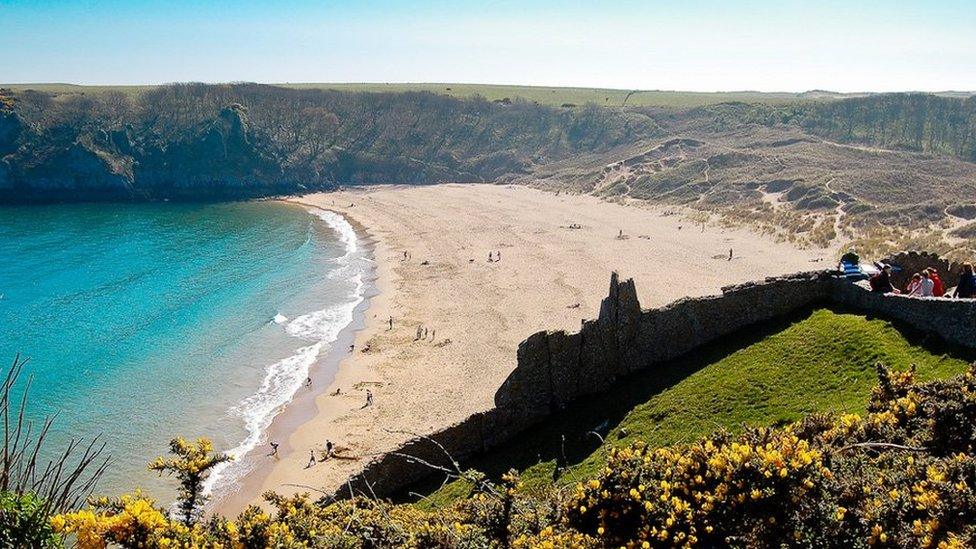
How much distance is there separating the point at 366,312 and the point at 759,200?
51538mm

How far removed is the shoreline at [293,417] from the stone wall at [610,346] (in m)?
10.9

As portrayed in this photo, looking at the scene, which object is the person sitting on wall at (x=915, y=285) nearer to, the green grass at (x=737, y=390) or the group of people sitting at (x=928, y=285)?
the group of people sitting at (x=928, y=285)

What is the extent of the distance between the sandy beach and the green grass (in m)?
3.99

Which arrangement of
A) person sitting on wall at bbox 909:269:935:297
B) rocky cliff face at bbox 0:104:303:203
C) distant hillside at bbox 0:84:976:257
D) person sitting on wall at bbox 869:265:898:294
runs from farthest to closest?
rocky cliff face at bbox 0:104:303:203 → distant hillside at bbox 0:84:976:257 → person sitting on wall at bbox 869:265:898:294 → person sitting on wall at bbox 909:269:935:297

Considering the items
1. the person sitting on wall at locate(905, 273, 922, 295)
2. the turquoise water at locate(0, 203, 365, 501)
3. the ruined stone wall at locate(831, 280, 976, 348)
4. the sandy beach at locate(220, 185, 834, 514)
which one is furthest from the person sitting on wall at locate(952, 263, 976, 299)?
the turquoise water at locate(0, 203, 365, 501)

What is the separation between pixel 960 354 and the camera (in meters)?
15.4

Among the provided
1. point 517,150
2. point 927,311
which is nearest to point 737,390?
point 927,311

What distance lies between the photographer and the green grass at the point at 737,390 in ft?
52.3

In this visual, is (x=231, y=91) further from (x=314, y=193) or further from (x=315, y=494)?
(x=315, y=494)

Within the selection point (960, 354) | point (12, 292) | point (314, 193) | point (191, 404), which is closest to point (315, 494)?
point (191, 404)

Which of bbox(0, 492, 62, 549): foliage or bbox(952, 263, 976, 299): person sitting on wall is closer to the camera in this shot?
bbox(0, 492, 62, 549): foliage

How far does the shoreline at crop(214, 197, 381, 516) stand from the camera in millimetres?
27047

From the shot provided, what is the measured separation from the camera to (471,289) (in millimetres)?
53906

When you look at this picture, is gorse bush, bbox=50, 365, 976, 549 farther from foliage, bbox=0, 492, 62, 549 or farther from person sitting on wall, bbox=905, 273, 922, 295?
person sitting on wall, bbox=905, 273, 922, 295
